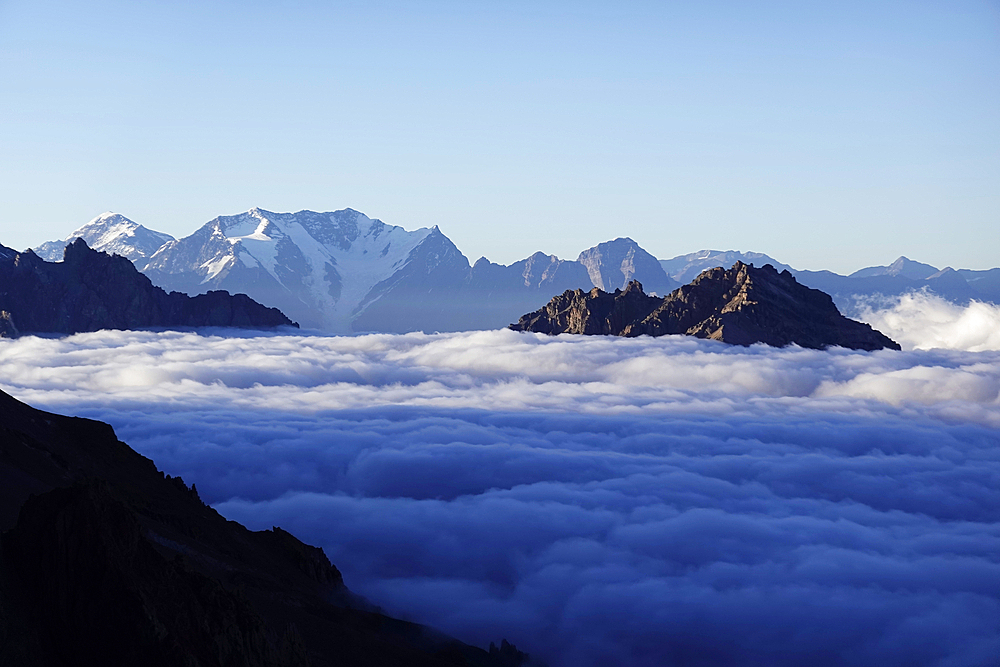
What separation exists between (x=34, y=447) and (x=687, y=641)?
113m

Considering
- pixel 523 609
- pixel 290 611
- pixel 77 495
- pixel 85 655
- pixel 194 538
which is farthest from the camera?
pixel 523 609

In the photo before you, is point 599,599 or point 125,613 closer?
point 125,613

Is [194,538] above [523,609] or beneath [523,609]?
above

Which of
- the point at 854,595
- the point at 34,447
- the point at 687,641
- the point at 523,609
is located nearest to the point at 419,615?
the point at 523,609

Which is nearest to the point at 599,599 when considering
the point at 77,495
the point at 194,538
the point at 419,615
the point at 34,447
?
the point at 419,615

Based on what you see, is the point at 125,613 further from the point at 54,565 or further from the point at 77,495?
the point at 77,495

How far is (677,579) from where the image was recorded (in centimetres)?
19288

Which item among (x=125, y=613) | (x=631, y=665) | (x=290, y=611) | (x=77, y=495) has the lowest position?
(x=631, y=665)

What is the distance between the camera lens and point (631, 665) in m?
154

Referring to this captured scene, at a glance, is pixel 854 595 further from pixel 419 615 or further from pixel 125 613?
pixel 125 613

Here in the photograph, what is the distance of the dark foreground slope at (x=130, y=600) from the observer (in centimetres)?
6575

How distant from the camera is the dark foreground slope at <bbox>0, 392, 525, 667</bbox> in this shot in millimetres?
65750

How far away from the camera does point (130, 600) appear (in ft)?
223

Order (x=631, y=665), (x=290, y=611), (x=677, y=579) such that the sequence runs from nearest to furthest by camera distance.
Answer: (x=290, y=611)
(x=631, y=665)
(x=677, y=579)
